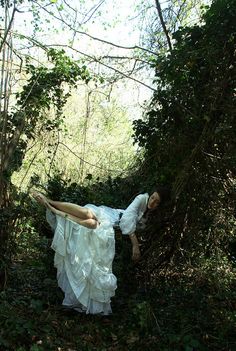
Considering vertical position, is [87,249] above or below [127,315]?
above

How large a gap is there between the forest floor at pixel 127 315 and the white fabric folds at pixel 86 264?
0.56ft

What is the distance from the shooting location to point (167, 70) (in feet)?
15.5

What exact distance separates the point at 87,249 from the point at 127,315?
0.78m

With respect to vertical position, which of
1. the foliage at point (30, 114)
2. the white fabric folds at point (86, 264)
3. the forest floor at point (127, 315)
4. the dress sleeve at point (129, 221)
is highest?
the foliage at point (30, 114)

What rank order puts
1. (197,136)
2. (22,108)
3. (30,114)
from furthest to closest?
(30,114) → (22,108) → (197,136)

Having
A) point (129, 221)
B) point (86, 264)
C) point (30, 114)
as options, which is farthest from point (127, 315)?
point (30, 114)

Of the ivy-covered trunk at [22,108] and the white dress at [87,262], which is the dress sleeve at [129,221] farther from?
the ivy-covered trunk at [22,108]

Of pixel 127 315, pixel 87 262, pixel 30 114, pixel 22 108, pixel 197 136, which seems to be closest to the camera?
pixel 87 262

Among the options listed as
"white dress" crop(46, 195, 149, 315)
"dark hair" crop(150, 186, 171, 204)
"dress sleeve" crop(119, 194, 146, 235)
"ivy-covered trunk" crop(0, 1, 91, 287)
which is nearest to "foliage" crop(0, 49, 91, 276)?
"ivy-covered trunk" crop(0, 1, 91, 287)

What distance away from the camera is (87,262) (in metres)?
4.16

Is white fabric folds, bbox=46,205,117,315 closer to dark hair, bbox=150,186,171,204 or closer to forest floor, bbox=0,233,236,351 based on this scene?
forest floor, bbox=0,233,236,351

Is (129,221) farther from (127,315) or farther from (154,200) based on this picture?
(127,315)

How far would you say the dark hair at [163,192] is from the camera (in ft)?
14.9

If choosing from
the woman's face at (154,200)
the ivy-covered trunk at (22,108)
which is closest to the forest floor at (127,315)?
the ivy-covered trunk at (22,108)
